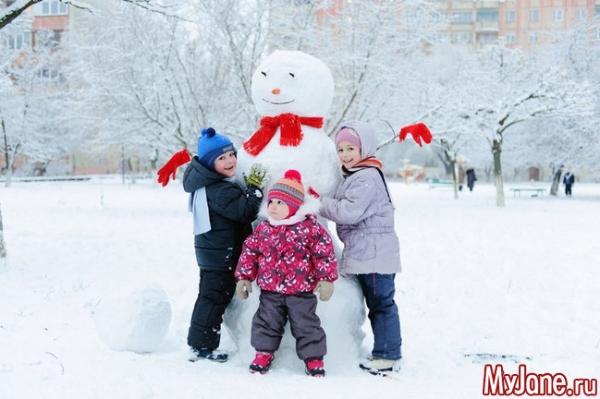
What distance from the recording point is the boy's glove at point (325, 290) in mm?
3299

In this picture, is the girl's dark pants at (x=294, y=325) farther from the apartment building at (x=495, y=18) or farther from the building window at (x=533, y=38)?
the building window at (x=533, y=38)

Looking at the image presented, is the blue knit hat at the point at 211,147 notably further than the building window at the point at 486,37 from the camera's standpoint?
No

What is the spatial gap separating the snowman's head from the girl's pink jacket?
36.1 inches

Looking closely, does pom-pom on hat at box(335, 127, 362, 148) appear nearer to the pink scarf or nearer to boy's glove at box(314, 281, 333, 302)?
the pink scarf

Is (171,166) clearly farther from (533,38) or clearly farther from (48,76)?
(533,38)

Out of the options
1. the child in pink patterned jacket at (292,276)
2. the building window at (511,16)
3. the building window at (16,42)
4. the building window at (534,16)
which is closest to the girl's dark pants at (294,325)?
the child in pink patterned jacket at (292,276)

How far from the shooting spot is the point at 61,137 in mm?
30656

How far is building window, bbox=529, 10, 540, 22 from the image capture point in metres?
48.1

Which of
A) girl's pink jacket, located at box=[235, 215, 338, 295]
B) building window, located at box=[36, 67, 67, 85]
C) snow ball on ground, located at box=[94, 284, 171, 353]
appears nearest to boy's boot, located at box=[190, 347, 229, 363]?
snow ball on ground, located at box=[94, 284, 171, 353]

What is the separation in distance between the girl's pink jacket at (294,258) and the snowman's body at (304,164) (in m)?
0.17

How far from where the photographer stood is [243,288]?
345cm

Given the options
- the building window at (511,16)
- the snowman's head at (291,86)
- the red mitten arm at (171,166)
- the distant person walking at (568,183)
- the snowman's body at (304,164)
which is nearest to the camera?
the snowman's body at (304,164)

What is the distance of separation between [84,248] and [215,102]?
627 cm

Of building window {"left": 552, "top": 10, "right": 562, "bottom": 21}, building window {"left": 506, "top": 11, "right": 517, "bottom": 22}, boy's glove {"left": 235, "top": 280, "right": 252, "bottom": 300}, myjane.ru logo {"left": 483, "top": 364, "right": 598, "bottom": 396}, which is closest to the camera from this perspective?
myjane.ru logo {"left": 483, "top": 364, "right": 598, "bottom": 396}
